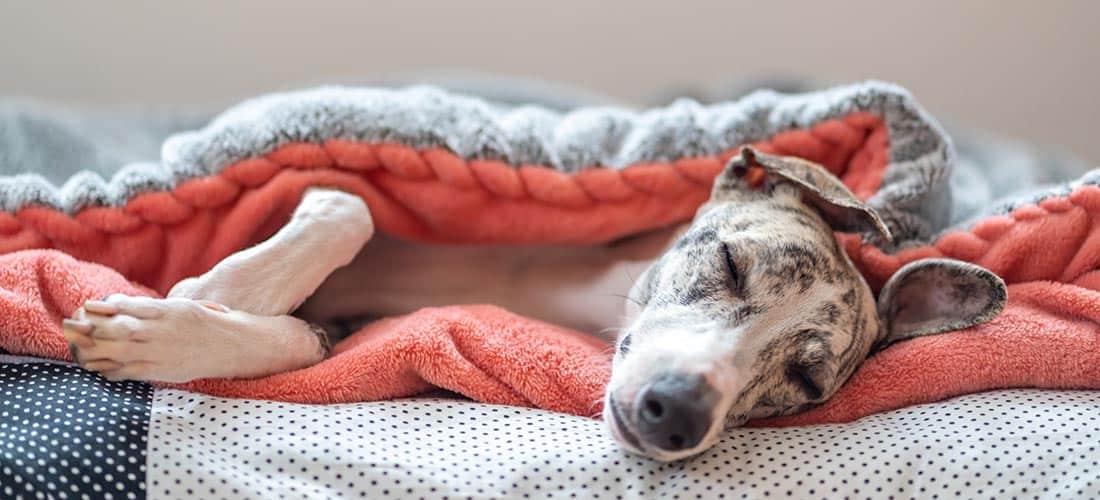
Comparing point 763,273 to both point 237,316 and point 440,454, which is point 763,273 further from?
point 237,316

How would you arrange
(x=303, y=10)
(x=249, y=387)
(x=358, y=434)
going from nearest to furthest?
(x=358, y=434), (x=249, y=387), (x=303, y=10)

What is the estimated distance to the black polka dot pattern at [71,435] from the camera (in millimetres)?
1398

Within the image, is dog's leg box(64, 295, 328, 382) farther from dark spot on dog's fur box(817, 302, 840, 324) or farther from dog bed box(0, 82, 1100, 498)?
dark spot on dog's fur box(817, 302, 840, 324)

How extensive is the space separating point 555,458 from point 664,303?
0.39 metres

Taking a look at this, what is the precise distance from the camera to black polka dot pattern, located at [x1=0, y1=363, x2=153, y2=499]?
140cm

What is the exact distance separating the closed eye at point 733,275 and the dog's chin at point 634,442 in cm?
30

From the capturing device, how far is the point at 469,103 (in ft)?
7.30

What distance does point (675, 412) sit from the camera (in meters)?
1.50

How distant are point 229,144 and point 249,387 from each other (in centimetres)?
59

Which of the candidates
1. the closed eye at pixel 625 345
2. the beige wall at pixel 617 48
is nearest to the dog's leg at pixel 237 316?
the closed eye at pixel 625 345

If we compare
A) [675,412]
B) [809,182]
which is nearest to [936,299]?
[809,182]

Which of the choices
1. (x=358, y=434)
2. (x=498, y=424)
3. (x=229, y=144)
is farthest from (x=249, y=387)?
(x=229, y=144)

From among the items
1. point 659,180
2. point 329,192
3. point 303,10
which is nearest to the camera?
point 329,192

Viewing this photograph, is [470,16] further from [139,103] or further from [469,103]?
[469,103]
